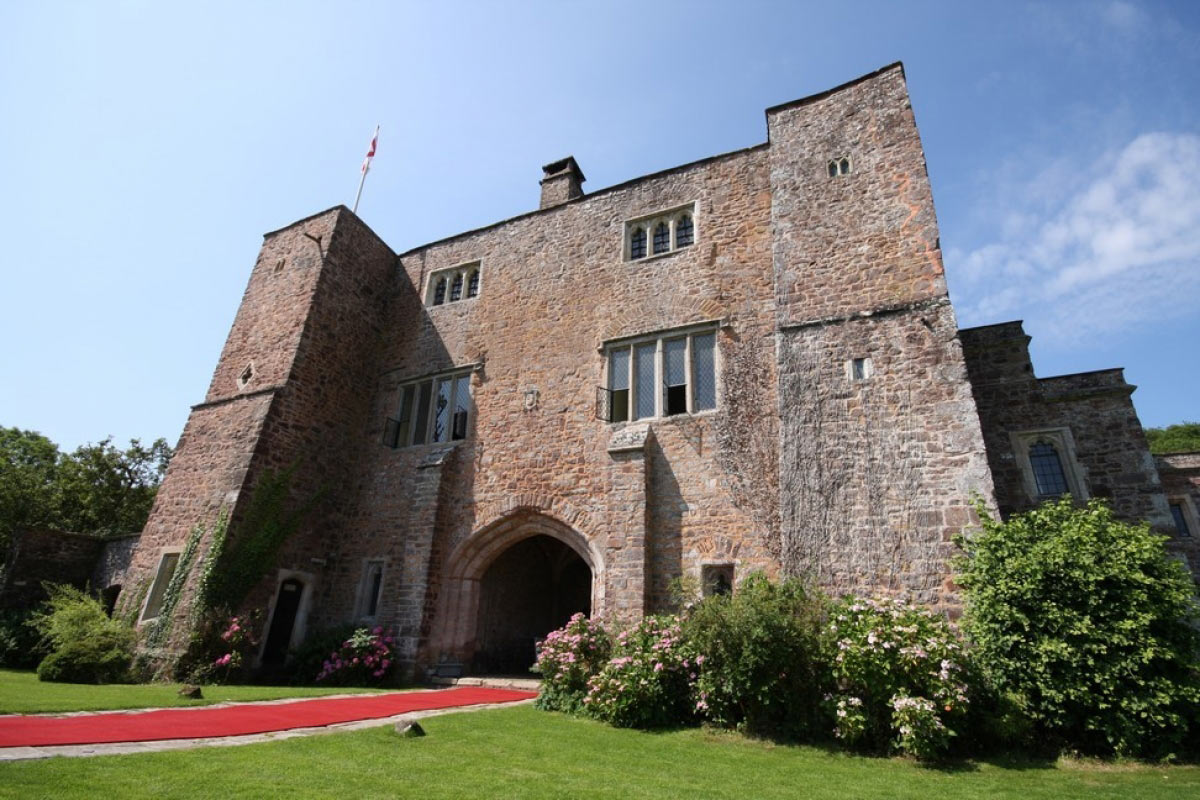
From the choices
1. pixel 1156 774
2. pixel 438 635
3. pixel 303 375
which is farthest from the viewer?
pixel 303 375

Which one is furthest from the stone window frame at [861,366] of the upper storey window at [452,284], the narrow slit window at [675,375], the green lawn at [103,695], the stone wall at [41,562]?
the stone wall at [41,562]

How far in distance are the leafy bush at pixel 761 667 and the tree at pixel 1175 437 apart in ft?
116

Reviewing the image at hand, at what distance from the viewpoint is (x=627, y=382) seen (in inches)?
489

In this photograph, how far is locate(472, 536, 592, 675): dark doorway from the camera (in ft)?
43.7

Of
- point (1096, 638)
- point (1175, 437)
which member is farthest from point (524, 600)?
point (1175, 437)

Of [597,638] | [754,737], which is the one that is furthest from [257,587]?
[754,737]

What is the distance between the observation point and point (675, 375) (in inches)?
→ 472

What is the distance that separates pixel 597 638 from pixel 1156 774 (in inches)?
246

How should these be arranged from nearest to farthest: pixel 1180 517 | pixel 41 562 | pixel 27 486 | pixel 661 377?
1. pixel 661 377
2. pixel 1180 517
3. pixel 41 562
4. pixel 27 486

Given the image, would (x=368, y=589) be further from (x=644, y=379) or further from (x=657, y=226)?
(x=657, y=226)

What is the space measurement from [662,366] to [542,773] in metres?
8.21

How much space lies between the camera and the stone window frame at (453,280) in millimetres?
15500

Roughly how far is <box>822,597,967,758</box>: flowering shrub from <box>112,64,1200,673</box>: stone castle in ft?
5.00

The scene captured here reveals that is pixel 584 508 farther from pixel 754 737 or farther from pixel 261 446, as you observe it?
pixel 261 446
